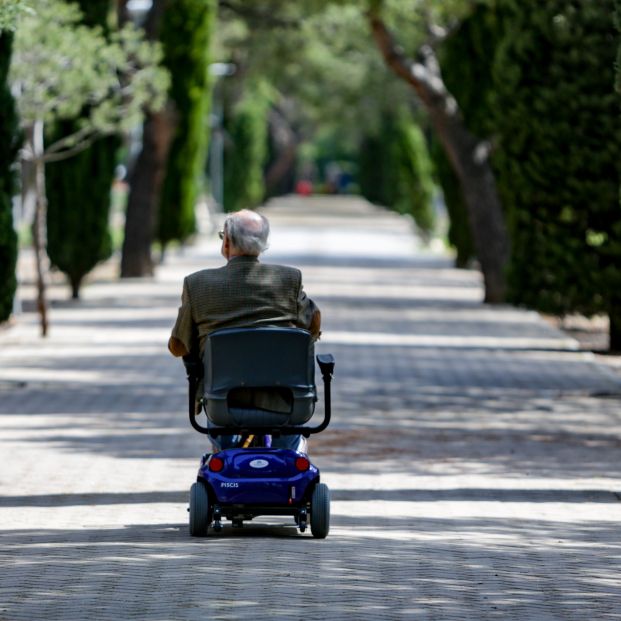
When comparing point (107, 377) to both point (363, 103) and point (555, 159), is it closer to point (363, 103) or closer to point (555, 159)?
point (555, 159)

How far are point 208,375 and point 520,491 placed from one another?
2968 millimetres

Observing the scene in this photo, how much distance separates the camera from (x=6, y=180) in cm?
1641

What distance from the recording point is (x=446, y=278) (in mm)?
34281

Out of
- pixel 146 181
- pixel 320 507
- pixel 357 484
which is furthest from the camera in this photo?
pixel 146 181

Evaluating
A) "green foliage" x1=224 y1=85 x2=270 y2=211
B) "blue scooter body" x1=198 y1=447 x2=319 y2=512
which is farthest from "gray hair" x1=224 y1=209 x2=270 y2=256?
"green foliage" x1=224 y1=85 x2=270 y2=211

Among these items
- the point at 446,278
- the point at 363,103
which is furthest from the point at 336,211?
the point at 446,278

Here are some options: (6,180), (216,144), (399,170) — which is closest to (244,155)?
(216,144)

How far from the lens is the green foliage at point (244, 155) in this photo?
64.6m

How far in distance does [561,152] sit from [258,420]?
34.6 feet

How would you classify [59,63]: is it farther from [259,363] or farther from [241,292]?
[259,363]

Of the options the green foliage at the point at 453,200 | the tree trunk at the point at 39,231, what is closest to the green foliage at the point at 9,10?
the tree trunk at the point at 39,231

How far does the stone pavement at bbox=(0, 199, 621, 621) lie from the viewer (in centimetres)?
716

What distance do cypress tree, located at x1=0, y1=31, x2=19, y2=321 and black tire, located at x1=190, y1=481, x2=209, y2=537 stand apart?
808cm

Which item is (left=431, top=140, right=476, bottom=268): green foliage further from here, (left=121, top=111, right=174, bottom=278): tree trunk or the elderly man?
the elderly man
